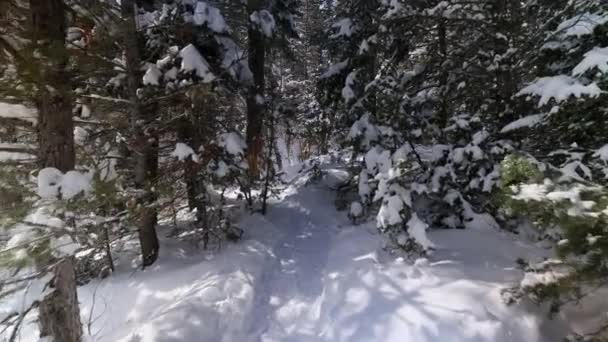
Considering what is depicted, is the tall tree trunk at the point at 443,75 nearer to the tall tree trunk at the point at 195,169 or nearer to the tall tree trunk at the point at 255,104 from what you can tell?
the tall tree trunk at the point at 255,104

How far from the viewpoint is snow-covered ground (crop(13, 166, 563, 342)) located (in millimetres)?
3898

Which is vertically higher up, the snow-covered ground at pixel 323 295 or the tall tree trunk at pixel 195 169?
the tall tree trunk at pixel 195 169

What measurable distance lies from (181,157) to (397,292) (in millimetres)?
4217

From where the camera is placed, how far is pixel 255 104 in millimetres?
10156

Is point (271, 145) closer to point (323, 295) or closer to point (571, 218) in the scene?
point (323, 295)

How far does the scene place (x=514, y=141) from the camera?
5.60 meters

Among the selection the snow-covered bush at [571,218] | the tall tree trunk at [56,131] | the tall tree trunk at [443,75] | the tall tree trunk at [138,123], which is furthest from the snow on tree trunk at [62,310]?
the tall tree trunk at [443,75]

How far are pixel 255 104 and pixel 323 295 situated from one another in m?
6.20

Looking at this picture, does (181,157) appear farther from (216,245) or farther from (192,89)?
(216,245)

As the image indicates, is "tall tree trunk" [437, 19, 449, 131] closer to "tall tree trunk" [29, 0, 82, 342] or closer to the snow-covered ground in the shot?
the snow-covered ground

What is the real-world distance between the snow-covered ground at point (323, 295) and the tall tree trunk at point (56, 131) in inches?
39.4

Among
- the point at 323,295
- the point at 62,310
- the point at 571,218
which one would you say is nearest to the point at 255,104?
Answer: the point at 323,295

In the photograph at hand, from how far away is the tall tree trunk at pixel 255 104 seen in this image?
382 inches

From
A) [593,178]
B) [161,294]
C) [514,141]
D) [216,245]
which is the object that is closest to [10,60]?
[161,294]
